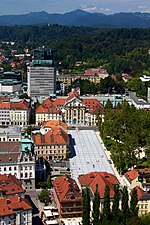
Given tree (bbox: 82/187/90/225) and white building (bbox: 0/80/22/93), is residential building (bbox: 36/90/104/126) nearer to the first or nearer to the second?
white building (bbox: 0/80/22/93)

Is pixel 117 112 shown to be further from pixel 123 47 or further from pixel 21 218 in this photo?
pixel 123 47

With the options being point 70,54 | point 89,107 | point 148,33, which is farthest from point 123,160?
point 148,33

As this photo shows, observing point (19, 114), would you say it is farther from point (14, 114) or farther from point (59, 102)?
point (59, 102)

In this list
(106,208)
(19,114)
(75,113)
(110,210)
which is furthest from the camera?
(75,113)

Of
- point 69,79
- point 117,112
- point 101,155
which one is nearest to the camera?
point 101,155

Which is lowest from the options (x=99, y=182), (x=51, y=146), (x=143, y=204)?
A: (x=51, y=146)

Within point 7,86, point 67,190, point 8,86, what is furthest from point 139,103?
point 67,190

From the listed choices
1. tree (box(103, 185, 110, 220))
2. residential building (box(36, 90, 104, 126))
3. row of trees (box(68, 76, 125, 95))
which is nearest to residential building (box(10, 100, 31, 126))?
residential building (box(36, 90, 104, 126))
